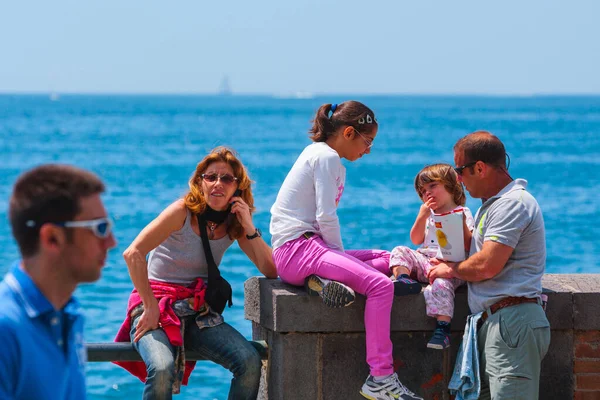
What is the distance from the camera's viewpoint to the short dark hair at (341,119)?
5.16 meters

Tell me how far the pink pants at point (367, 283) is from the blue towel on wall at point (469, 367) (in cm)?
34

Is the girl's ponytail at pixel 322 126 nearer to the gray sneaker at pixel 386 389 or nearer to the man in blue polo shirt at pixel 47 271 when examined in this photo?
the gray sneaker at pixel 386 389

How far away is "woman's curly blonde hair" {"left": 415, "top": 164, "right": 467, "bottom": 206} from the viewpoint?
525 cm

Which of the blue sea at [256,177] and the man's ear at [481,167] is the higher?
the man's ear at [481,167]

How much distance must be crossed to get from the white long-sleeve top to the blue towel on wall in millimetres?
799

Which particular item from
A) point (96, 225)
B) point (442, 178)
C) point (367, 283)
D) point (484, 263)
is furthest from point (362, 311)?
point (96, 225)

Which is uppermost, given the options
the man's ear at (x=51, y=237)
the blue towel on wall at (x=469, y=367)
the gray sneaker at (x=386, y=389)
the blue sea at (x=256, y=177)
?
the man's ear at (x=51, y=237)

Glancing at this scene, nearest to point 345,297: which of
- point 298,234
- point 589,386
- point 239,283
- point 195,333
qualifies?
point 298,234

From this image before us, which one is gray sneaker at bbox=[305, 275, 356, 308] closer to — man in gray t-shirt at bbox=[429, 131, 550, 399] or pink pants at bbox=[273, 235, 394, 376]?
pink pants at bbox=[273, 235, 394, 376]

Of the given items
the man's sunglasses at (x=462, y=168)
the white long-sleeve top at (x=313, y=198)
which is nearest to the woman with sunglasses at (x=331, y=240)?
the white long-sleeve top at (x=313, y=198)

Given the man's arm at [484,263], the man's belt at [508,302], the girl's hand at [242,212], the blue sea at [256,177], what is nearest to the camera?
the man's arm at [484,263]

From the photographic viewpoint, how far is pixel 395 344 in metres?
5.11

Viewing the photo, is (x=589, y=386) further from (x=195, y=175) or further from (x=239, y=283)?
(x=239, y=283)

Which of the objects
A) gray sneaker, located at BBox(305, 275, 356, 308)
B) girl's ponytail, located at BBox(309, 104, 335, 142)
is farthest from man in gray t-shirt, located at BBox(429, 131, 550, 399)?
girl's ponytail, located at BBox(309, 104, 335, 142)
